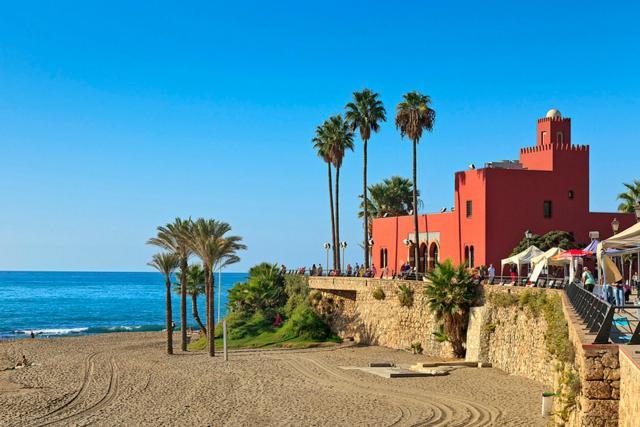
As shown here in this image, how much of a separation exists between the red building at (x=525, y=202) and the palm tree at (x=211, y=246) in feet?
40.4

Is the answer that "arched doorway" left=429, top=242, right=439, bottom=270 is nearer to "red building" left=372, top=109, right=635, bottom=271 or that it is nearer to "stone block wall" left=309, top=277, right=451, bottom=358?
"red building" left=372, top=109, right=635, bottom=271

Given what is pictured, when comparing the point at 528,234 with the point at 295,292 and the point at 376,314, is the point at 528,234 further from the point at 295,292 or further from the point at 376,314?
the point at 295,292

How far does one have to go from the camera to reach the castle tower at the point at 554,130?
4206cm

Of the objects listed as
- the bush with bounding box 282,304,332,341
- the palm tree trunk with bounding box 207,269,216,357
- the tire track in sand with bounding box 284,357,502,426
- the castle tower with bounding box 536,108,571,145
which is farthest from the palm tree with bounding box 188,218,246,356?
the castle tower with bounding box 536,108,571,145

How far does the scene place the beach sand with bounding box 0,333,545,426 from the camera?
856 inches

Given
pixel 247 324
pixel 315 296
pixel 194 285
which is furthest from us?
pixel 194 285

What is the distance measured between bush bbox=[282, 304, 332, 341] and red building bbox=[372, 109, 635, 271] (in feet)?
26.5

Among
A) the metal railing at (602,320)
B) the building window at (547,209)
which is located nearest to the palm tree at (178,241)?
the building window at (547,209)

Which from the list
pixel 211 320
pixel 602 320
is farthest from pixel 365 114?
pixel 602 320

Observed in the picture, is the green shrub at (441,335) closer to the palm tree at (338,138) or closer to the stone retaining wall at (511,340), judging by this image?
the stone retaining wall at (511,340)

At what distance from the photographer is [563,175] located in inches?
1590

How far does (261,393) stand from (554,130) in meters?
24.6

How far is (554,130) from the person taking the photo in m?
42.2

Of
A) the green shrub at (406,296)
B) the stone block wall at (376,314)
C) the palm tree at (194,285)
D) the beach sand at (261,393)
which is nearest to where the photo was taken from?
the beach sand at (261,393)
